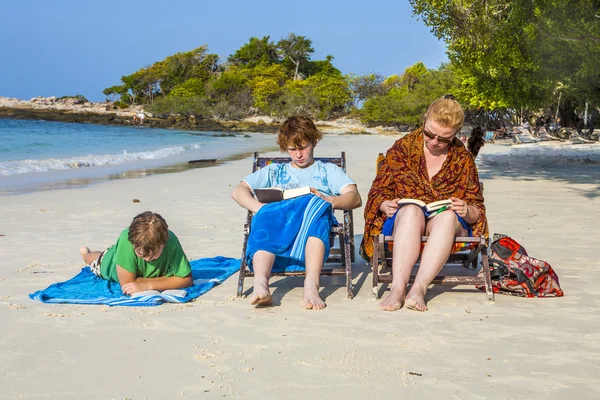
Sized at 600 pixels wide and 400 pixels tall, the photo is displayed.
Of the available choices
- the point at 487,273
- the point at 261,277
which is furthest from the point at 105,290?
the point at 487,273

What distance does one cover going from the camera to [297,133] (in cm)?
484

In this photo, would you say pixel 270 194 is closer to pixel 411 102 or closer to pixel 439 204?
pixel 439 204

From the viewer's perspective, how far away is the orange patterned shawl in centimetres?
477

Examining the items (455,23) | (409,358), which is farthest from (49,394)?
(455,23)

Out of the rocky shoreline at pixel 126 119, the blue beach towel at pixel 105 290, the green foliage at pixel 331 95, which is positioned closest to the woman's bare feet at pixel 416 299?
the blue beach towel at pixel 105 290

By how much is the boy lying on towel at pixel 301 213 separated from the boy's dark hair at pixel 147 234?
0.63m

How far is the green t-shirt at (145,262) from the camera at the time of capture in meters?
4.59

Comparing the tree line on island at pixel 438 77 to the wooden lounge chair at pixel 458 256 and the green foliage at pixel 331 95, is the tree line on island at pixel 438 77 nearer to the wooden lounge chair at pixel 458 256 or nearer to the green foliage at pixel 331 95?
the green foliage at pixel 331 95

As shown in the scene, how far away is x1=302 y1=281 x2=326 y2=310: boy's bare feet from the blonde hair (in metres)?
1.37

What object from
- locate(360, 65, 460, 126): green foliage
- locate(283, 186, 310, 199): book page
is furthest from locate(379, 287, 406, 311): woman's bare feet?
locate(360, 65, 460, 126): green foliage

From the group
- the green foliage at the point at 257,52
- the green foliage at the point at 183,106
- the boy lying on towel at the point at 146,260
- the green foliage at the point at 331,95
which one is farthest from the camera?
the green foliage at the point at 257,52

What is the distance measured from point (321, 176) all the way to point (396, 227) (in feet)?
2.50

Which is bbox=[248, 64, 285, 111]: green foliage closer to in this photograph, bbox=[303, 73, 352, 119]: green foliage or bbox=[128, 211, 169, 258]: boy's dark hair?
bbox=[303, 73, 352, 119]: green foliage

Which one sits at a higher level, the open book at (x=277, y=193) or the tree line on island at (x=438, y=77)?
the tree line on island at (x=438, y=77)
